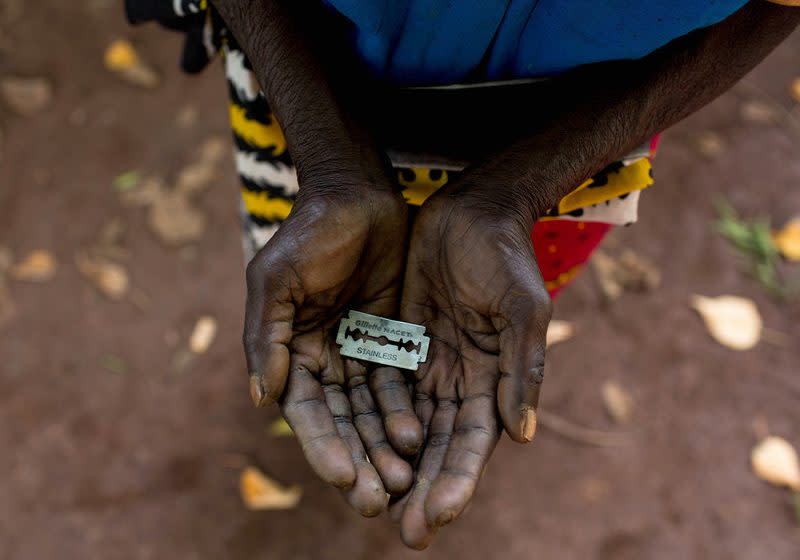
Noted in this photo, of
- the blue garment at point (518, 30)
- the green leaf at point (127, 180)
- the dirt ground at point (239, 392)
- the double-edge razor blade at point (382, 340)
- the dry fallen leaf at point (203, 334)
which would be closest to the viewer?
the blue garment at point (518, 30)

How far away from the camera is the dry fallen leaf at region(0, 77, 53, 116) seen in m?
3.26

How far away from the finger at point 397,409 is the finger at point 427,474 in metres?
0.03

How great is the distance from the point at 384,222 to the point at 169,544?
1.47 metres

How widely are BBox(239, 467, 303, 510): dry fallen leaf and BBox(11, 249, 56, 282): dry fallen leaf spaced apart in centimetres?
115

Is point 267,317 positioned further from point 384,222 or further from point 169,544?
point 169,544

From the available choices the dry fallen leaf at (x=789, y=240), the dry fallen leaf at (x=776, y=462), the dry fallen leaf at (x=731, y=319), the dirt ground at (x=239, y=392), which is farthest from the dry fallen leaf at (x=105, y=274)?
the dry fallen leaf at (x=789, y=240)

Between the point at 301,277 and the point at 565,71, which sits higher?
the point at 565,71

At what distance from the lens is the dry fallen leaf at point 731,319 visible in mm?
2691

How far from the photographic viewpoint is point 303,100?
4.54 feet

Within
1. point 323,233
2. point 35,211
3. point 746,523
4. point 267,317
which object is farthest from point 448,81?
point 35,211

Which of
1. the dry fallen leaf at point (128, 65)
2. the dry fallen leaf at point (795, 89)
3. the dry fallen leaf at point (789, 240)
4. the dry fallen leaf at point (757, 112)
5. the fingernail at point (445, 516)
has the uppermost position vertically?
the fingernail at point (445, 516)

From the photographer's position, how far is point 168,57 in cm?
341

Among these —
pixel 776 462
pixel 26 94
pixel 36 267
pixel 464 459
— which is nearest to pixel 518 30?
pixel 464 459

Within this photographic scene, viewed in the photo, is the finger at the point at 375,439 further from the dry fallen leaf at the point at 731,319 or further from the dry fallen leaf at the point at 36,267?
the dry fallen leaf at the point at 36,267
